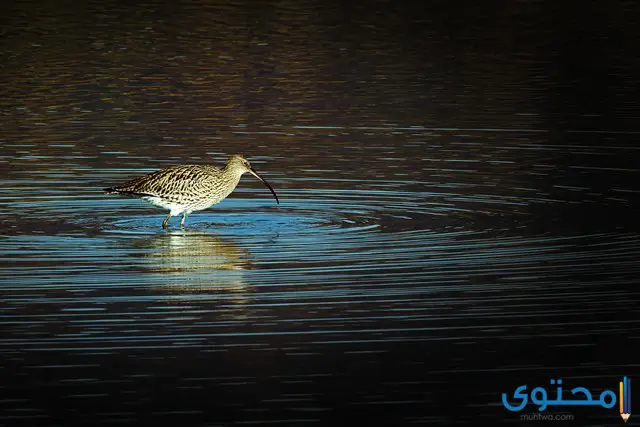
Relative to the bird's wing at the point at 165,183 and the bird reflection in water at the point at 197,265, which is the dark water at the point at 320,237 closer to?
the bird reflection in water at the point at 197,265

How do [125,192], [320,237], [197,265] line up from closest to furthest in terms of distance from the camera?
1. [197,265]
2. [320,237]
3. [125,192]

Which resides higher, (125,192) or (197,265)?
(125,192)

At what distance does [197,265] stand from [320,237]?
1831 mm

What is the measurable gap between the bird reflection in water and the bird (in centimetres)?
45

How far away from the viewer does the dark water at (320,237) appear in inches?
486

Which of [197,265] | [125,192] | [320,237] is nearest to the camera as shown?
[197,265]

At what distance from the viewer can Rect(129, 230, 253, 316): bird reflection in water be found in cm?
1523

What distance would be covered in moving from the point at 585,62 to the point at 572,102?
659cm

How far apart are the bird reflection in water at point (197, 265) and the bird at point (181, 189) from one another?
1.46 ft

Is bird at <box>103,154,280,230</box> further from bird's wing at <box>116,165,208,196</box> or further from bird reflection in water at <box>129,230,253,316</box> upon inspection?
bird reflection in water at <box>129,230,253,316</box>

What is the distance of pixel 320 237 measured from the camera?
1817cm

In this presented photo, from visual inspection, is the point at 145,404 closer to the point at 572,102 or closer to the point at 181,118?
the point at 181,118

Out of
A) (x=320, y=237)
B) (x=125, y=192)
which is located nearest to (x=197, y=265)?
(x=320, y=237)

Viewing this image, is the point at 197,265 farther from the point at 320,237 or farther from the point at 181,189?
the point at 181,189
